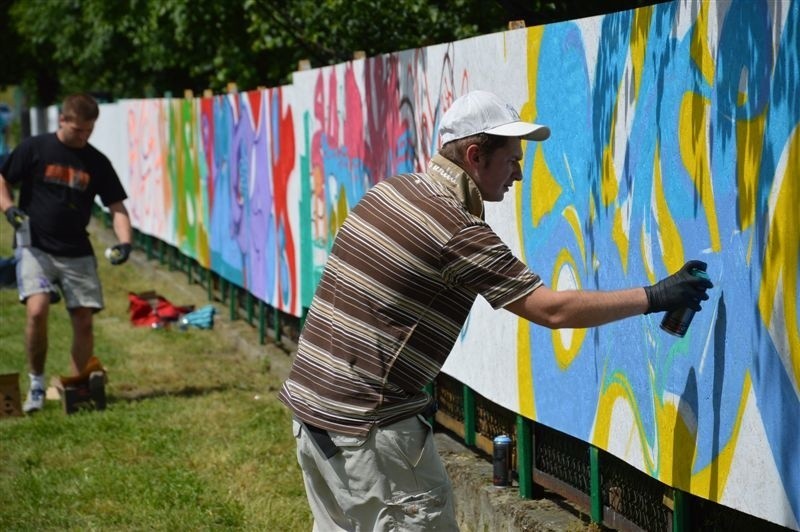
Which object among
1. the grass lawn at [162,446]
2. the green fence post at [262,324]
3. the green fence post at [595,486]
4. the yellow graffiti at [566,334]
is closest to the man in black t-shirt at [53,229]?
the grass lawn at [162,446]

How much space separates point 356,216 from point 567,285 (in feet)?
5.20

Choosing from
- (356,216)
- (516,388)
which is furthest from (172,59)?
(356,216)

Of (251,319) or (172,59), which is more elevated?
(172,59)

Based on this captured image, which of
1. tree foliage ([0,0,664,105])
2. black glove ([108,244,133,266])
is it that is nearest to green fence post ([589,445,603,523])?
tree foliage ([0,0,664,105])

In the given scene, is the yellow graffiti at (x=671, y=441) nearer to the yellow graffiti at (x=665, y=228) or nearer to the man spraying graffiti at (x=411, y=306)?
the yellow graffiti at (x=665, y=228)

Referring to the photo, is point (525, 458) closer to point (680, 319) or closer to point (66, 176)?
point (680, 319)

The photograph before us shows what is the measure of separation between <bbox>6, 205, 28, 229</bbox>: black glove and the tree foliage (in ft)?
10.8

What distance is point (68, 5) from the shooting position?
108 feet

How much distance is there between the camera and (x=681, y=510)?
4.57 m

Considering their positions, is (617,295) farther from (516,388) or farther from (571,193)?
(516,388)

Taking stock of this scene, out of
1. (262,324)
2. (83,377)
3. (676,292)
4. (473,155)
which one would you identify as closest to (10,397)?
(83,377)

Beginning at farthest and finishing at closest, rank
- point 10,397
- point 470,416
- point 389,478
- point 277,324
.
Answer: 1. point 277,324
2. point 10,397
3. point 470,416
4. point 389,478

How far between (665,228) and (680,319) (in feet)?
1.88

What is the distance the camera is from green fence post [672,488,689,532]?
15.0ft
